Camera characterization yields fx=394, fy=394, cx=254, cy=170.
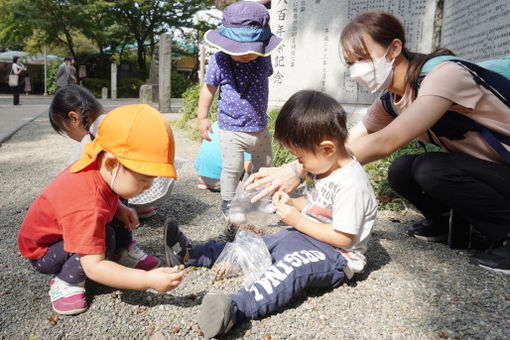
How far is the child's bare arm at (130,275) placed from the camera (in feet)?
5.14

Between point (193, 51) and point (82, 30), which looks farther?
point (193, 51)

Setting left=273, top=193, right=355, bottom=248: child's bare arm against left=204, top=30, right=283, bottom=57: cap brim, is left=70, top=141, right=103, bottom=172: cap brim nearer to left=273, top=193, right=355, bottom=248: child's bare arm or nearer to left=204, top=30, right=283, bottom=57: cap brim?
left=273, top=193, right=355, bottom=248: child's bare arm

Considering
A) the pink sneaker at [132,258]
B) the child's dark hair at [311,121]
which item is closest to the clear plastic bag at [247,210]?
the pink sneaker at [132,258]

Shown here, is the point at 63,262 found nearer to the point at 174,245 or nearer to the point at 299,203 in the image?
the point at 174,245

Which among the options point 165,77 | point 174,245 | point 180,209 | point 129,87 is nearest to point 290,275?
point 174,245

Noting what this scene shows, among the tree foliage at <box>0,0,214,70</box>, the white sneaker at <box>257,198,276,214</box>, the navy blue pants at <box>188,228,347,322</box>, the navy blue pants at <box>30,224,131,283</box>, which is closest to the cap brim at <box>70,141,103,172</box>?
the navy blue pants at <box>30,224,131,283</box>

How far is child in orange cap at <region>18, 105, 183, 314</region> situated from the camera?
1.60m

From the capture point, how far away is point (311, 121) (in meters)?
1.81

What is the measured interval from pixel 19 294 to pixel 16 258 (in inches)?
17.5

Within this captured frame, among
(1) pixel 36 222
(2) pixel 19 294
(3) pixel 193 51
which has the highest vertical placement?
(3) pixel 193 51

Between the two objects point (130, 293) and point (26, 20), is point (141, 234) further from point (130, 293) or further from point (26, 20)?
point (26, 20)

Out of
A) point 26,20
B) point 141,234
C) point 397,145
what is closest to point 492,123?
point 397,145

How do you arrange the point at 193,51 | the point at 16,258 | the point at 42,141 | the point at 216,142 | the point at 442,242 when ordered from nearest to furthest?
the point at 16,258 → the point at 442,242 → the point at 216,142 → the point at 42,141 → the point at 193,51

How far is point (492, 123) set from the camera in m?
2.06
